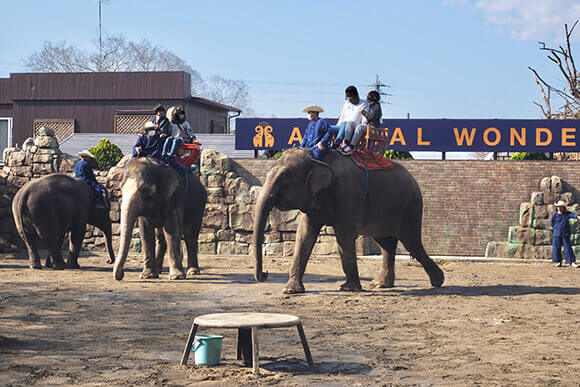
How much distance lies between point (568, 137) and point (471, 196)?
3.24m

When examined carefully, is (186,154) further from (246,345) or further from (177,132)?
(246,345)

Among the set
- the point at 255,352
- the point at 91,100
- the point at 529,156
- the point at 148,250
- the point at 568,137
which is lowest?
the point at 255,352

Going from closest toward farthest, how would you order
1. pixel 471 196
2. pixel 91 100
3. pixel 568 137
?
pixel 471 196
pixel 568 137
pixel 91 100

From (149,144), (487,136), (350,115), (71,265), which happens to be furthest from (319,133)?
(487,136)

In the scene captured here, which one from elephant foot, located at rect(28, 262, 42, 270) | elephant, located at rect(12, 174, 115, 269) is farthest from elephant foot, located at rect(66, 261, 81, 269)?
elephant foot, located at rect(28, 262, 42, 270)

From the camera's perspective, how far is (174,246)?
1329cm

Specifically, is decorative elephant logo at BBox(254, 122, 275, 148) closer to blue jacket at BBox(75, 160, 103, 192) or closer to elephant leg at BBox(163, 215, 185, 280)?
blue jacket at BBox(75, 160, 103, 192)

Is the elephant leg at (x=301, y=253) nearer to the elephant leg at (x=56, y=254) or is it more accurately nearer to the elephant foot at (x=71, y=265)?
the elephant foot at (x=71, y=265)

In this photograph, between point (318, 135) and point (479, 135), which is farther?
point (479, 135)

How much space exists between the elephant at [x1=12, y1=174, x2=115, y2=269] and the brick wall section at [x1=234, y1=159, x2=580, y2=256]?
584 cm

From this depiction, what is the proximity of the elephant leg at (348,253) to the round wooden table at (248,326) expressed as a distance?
5059mm

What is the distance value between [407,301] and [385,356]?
3.91 meters

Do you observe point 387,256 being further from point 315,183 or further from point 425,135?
point 425,135

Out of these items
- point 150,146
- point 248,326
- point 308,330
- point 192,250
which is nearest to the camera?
point 248,326
